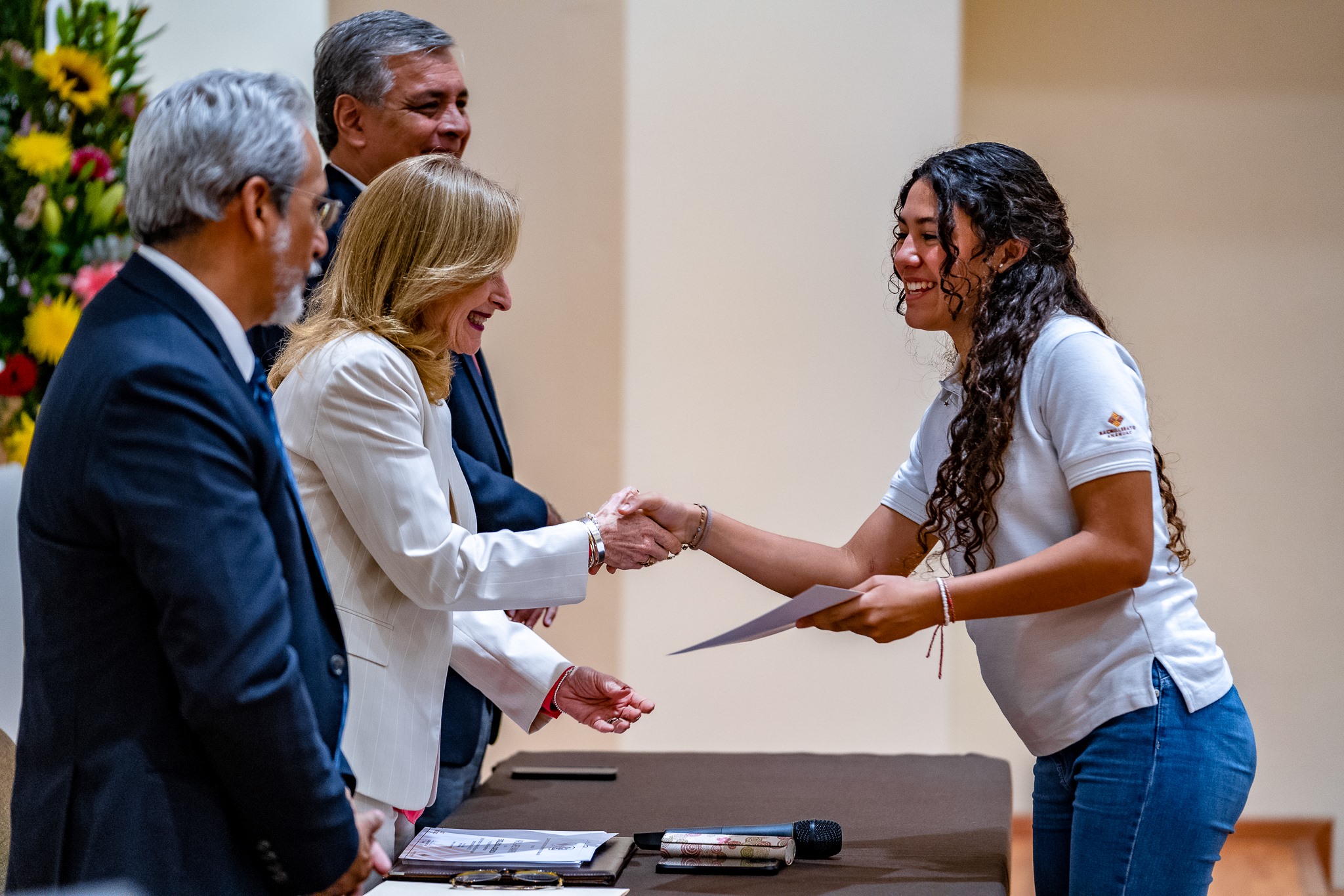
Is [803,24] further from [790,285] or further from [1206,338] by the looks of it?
[1206,338]

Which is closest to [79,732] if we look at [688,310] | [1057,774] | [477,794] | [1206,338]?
[477,794]

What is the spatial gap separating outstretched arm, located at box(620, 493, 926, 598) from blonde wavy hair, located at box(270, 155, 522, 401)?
0.61 meters

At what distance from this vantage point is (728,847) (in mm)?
1833

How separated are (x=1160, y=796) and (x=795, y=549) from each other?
85cm

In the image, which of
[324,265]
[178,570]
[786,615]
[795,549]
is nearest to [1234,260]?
[795,549]

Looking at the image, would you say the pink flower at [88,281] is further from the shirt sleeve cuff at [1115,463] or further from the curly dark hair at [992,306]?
the shirt sleeve cuff at [1115,463]

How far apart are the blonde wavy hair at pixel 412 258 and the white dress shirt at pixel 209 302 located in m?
0.47

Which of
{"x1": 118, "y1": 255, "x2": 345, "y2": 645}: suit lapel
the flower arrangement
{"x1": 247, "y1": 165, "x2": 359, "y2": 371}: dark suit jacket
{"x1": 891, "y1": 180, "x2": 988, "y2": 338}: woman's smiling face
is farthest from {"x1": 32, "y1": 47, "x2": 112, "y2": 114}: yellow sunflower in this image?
{"x1": 891, "y1": 180, "x2": 988, "y2": 338}: woman's smiling face

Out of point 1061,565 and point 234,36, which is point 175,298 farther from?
point 234,36

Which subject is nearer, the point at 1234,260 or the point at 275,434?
the point at 275,434

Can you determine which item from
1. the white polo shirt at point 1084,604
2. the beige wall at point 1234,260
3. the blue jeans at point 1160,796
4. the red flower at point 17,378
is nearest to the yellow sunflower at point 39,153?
the red flower at point 17,378

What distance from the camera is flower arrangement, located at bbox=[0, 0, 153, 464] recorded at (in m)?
2.47

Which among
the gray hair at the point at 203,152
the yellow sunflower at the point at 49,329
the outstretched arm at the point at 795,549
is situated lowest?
the outstretched arm at the point at 795,549

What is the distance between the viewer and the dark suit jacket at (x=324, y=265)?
2270 millimetres
